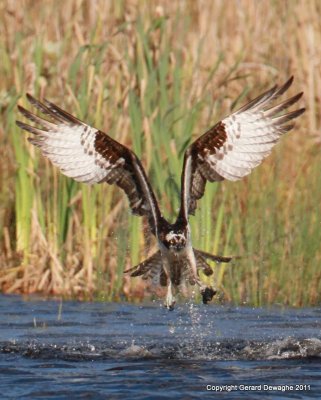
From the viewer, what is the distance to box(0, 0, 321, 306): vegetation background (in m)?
9.61

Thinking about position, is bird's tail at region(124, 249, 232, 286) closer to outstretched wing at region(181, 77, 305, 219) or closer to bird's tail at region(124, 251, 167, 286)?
bird's tail at region(124, 251, 167, 286)

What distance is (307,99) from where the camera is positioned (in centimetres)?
1198

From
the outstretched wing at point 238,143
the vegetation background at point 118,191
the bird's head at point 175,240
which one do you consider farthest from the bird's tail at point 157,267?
the vegetation background at point 118,191

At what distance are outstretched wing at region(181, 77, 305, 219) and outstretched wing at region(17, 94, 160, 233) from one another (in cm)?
41

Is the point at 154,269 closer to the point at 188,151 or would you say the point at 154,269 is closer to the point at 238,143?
the point at 188,151

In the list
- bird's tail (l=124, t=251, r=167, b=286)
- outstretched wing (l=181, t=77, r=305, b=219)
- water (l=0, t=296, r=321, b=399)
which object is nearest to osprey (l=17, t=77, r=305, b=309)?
outstretched wing (l=181, t=77, r=305, b=219)

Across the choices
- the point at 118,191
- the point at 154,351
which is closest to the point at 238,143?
the point at 154,351

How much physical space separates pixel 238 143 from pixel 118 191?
7.29ft

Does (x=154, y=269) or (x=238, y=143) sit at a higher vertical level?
(x=238, y=143)

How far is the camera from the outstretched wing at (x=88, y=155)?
8.35 m

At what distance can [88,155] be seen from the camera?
8430 mm

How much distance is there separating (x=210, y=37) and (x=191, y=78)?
132 centimetres

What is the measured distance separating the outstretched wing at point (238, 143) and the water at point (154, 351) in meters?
1.01

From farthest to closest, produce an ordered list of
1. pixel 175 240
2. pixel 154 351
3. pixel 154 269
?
pixel 154 269, pixel 175 240, pixel 154 351
